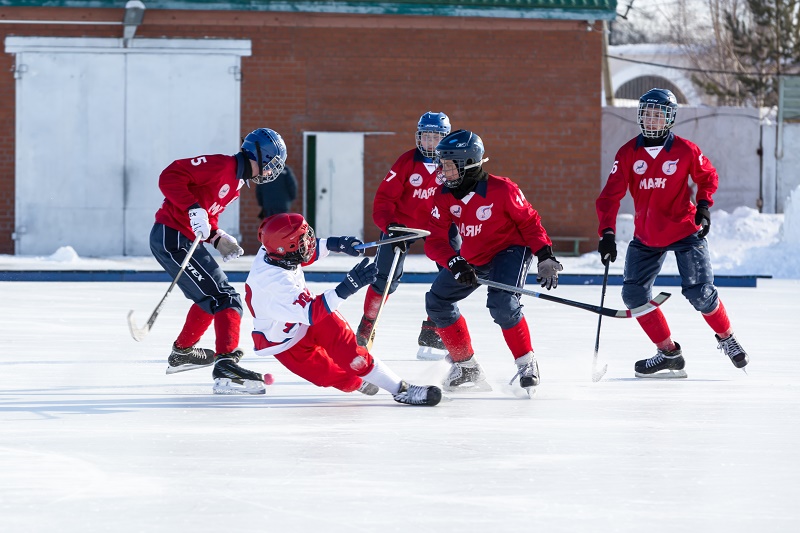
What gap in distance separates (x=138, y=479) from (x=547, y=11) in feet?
50.1

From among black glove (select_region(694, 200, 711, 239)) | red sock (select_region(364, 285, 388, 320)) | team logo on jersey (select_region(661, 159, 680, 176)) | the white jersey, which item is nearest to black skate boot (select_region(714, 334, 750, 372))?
black glove (select_region(694, 200, 711, 239))

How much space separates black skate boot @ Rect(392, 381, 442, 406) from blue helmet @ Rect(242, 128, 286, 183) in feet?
4.84

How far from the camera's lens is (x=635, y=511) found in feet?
14.8

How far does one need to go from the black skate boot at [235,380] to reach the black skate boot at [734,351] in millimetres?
2712

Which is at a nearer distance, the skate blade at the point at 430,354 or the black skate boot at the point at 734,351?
the black skate boot at the point at 734,351

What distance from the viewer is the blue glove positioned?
6.47 m

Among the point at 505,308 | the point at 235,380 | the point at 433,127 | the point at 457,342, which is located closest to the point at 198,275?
the point at 235,380

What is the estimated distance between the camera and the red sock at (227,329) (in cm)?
736

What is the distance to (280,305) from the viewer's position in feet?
21.5

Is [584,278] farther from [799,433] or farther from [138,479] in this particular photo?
[138,479]

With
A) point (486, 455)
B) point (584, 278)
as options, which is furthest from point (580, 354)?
point (584, 278)

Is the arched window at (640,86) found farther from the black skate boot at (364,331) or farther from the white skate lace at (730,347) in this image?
the white skate lace at (730,347)

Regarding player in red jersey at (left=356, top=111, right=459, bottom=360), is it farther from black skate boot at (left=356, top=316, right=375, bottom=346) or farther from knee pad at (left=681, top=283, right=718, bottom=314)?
knee pad at (left=681, top=283, right=718, bottom=314)

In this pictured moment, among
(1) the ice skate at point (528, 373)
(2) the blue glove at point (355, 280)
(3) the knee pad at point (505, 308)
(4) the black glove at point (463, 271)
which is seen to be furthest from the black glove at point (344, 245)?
(1) the ice skate at point (528, 373)
